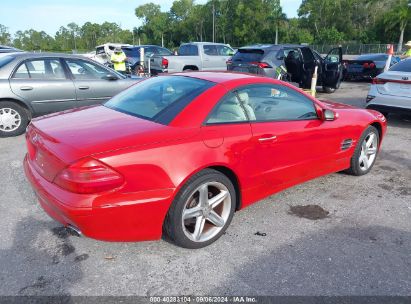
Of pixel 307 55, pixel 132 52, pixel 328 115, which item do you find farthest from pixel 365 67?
pixel 328 115

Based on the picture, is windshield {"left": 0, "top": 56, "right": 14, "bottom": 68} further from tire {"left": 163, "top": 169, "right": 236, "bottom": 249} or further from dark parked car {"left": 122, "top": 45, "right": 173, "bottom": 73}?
dark parked car {"left": 122, "top": 45, "right": 173, "bottom": 73}

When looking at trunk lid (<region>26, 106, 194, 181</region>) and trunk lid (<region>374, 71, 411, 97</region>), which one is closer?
trunk lid (<region>26, 106, 194, 181</region>)

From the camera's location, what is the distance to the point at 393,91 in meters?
7.32

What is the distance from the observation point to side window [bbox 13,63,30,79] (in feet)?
20.7

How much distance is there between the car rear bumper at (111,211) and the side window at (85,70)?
15.1 feet

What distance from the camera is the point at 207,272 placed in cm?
276

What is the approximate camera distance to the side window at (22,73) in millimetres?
6316

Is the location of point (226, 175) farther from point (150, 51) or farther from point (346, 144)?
point (150, 51)

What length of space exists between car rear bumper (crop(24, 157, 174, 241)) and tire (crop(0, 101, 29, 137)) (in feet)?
13.7

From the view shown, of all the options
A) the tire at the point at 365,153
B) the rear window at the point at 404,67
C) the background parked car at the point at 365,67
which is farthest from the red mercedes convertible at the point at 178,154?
the background parked car at the point at 365,67

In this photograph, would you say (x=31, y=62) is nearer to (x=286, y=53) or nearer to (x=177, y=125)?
(x=177, y=125)

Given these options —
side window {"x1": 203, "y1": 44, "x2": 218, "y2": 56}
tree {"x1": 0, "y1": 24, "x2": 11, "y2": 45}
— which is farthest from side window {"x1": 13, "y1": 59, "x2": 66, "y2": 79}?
tree {"x1": 0, "y1": 24, "x2": 11, "y2": 45}

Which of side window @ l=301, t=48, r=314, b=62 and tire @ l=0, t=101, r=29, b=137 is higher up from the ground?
side window @ l=301, t=48, r=314, b=62

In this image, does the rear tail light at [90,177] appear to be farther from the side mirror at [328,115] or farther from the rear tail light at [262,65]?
the rear tail light at [262,65]
